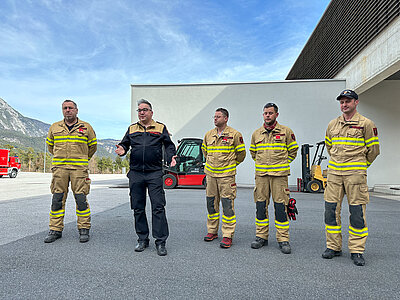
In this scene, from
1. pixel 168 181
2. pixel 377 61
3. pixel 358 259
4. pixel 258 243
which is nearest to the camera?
pixel 358 259

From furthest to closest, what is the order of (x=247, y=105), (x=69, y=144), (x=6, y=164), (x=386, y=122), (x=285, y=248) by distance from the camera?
(x=6, y=164) < (x=247, y=105) < (x=386, y=122) < (x=69, y=144) < (x=285, y=248)

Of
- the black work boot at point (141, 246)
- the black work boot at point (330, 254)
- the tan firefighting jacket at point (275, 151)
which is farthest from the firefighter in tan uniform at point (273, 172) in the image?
the black work boot at point (141, 246)

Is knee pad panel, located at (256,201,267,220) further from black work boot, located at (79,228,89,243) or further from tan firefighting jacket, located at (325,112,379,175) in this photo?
black work boot, located at (79,228,89,243)

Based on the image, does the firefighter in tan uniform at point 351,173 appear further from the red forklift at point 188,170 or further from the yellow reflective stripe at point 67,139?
the red forklift at point 188,170

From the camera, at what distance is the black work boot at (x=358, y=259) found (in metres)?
3.23

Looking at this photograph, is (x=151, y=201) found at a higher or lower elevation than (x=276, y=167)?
lower

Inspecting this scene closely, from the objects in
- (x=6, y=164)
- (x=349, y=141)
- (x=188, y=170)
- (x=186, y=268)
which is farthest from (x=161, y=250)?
(x=6, y=164)

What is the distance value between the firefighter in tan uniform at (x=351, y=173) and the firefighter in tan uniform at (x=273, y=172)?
530 millimetres

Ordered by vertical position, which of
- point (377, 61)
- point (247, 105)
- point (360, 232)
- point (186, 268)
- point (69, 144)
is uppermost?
point (377, 61)

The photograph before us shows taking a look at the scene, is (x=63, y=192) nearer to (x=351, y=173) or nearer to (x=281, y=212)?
(x=281, y=212)

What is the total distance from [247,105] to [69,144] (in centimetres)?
1341

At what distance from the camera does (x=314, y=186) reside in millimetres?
11875

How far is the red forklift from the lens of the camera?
40.6 ft

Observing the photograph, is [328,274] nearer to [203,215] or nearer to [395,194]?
[203,215]
